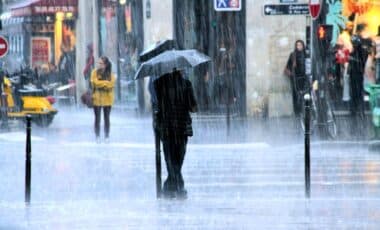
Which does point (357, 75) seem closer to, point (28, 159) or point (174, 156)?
point (174, 156)

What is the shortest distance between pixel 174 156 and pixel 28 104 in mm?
12593

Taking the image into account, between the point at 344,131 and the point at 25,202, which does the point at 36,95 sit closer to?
the point at 344,131

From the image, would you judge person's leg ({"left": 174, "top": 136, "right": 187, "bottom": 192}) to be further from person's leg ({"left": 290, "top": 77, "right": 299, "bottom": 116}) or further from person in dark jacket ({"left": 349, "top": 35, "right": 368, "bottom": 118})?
person in dark jacket ({"left": 349, "top": 35, "right": 368, "bottom": 118})

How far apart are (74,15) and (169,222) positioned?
25.7 meters

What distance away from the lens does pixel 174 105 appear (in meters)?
13.2

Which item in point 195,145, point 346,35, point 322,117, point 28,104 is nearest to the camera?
point 195,145

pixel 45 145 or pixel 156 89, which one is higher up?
pixel 156 89

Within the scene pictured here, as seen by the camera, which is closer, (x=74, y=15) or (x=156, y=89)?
(x=156, y=89)

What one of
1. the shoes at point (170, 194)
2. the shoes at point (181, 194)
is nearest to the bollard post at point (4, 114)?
the shoes at point (170, 194)

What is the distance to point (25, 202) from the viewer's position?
1294cm

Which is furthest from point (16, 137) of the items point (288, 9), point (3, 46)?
point (288, 9)

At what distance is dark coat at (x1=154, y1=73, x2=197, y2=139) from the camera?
13156 mm

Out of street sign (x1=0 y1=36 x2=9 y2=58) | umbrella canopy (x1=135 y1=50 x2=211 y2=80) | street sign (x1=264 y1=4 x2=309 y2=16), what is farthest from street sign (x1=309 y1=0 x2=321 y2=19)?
umbrella canopy (x1=135 y1=50 x2=211 y2=80)

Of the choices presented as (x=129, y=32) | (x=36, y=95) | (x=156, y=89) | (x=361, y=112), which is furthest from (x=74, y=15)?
(x=156, y=89)
